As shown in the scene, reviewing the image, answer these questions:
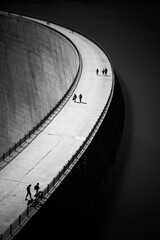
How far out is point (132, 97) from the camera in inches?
1906

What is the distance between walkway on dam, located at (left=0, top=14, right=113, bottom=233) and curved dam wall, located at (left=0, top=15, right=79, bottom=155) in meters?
9.07

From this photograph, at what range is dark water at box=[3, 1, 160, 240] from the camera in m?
27.6

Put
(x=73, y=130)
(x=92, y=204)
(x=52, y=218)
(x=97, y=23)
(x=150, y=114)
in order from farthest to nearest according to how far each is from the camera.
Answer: (x=97, y=23)
(x=150, y=114)
(x=73, y=130)
(x=92, y=204)
(x=52, y=218)

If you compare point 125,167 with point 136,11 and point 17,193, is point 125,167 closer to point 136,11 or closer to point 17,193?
point 17,193

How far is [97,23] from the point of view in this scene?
3086 inches

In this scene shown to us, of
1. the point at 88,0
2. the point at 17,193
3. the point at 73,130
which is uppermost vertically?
the point at 88,0

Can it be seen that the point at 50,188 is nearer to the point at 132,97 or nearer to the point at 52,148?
the point at 52,148

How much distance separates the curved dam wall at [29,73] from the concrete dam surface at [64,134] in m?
0.16

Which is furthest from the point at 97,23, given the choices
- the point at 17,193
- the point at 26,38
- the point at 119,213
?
the point at 17,193

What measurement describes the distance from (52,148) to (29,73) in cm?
3127

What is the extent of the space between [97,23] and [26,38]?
21.2m

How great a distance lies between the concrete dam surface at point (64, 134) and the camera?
2283 cm

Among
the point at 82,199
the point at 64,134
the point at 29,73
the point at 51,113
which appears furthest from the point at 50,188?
the point at 29,73

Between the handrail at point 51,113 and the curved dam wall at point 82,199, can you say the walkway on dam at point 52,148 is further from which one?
the curved dam wall at point 82,199
